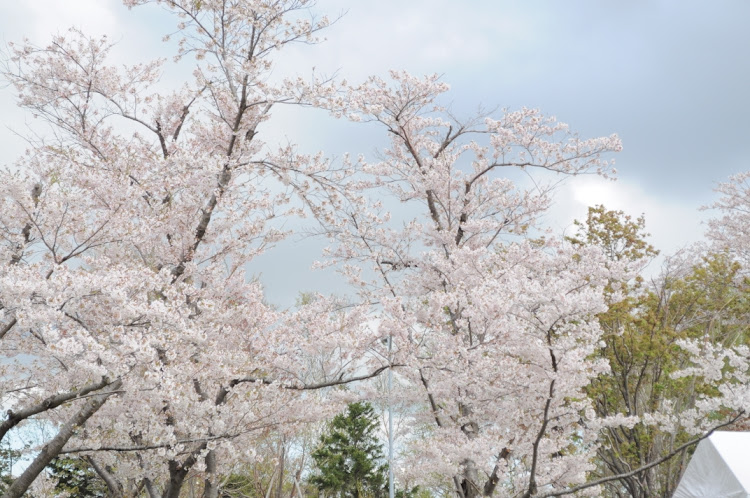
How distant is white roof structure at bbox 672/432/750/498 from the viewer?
21.8 ft

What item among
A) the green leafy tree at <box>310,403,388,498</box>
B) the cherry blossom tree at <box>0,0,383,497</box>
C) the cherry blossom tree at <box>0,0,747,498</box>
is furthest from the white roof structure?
the green leafy tree at <box>310,403,388,498</box>

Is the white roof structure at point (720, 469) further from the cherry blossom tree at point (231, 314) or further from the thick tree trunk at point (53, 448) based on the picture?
the thick tree trunk at point (53, 448)

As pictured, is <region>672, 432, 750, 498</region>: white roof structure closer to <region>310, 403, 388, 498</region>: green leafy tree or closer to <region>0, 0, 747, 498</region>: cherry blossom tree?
<region>0, 0, 747, 498</region>: cherry blossom tree

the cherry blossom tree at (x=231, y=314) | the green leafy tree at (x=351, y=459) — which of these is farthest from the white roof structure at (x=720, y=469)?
the green leafy tree at (x=351, y=459)

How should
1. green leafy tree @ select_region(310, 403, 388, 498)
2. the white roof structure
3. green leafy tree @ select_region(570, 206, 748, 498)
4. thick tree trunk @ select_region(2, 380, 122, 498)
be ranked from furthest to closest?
green leafy tree @ select_region(310, 403, 388, 498) → green leafy tree @ select_region(570, 206, 748, 498) → the white roof structure → thick tree trunk @ select_region(2, 380, 122, 498)

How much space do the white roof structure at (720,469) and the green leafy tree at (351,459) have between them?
49.7ft

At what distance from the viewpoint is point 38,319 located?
500 centimetres

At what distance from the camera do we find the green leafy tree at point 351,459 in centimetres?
2144

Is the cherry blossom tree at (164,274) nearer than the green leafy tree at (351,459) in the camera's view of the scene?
Yes

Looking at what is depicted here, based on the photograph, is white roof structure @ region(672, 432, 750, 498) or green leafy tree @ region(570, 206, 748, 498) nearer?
white roof structure @ region(672, 432, 750, 498)

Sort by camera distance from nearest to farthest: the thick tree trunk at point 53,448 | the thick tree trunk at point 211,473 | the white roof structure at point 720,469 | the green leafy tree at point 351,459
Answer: the thick tree trunk at point 53,448
the white roof structure at point 720,469
the thick tree trunk at point 211,473
the green leafy tree at point 351,459

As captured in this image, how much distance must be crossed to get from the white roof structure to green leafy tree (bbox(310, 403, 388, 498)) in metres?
15.2

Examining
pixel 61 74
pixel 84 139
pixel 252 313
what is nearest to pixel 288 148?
pixel 252 313

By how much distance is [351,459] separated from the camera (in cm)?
2200
